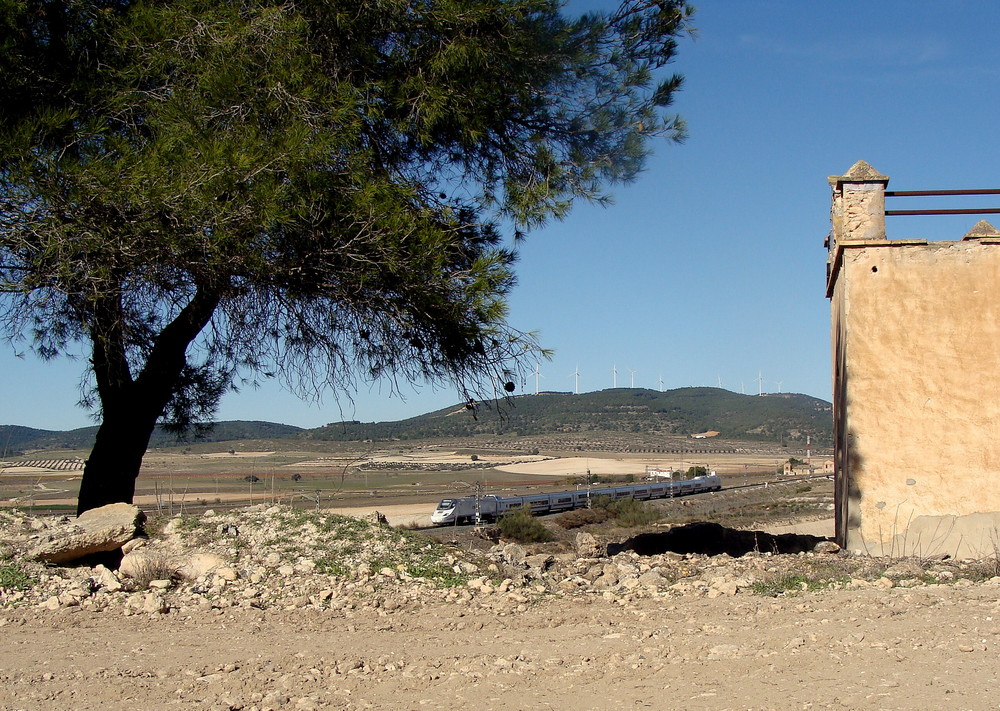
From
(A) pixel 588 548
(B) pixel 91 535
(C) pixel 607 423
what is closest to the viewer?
(B) pixel 91 535

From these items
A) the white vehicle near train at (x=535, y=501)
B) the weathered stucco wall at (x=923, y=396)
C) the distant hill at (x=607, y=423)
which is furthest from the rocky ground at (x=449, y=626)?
the distant hill at (x=607, y=423)

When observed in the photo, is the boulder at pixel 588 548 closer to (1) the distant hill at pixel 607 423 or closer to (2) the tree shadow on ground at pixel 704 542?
(2) the tree shadow on ground at pixel 704 542

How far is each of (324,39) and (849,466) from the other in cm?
695

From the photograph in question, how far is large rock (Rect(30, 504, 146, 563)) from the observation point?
7723 millimetres

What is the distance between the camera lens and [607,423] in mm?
135000

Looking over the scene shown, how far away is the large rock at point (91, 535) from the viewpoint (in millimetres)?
7723

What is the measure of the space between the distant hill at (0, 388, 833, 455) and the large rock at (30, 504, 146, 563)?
363ft

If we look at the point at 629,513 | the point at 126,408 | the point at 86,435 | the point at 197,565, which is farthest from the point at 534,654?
the point at 86,435

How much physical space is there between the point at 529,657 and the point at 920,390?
6362mm

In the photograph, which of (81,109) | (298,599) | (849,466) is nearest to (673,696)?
(298,599)

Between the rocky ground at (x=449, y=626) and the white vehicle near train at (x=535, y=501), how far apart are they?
30.2 feet

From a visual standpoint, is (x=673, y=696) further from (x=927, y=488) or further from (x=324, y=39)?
(x=324, y=39)

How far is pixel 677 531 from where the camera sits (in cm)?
1580

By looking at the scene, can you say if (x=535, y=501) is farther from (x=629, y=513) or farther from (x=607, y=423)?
(x=607, y=423)
